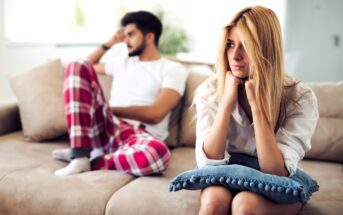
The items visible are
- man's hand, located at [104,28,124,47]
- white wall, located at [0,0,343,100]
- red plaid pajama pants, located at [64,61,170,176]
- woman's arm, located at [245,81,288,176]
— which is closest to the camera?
woman's arm, located at [245,81,288,176]

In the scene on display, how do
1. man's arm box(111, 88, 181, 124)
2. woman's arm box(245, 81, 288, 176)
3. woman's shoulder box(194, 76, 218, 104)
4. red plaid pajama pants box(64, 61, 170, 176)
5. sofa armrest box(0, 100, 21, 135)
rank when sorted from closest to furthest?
woman's arm box(245, 81, 288, 176) < woman's shoulder box(194, 76, 218, 104) < red plaid pajama pants box(64, 61, 170, 176) < man's arm box(111, 88, 181, 124) < sofa armrest box(0, 100, 21, 135)

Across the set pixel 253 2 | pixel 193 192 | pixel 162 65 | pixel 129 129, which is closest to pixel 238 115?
pixel 193 192

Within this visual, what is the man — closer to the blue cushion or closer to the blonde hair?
the blue cushion

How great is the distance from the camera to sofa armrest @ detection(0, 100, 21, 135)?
2408 millimetres

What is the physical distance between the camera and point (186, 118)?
2326mm

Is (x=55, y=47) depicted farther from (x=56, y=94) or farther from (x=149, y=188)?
(x=149, y=188)

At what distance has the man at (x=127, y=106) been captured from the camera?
1.92 m

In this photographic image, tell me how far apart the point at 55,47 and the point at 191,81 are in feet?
7.91

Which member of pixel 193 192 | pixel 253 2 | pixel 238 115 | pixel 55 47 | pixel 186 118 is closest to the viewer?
pixel 238 115

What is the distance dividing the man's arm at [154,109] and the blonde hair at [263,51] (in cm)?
78

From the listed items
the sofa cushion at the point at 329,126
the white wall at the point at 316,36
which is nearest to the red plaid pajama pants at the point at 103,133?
the sofa cushion at the point at 329,126

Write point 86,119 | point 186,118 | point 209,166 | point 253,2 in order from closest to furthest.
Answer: point 209,166 → point 86,119 → point 186,118 → point 253,2

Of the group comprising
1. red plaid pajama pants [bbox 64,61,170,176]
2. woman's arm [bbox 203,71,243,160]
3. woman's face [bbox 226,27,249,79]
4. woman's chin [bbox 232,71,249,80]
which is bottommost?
red plaid pajama pants [bbox 64,61,170,176]

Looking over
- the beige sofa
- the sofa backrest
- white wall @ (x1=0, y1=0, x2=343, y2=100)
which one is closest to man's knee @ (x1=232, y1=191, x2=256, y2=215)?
the beige sofa
